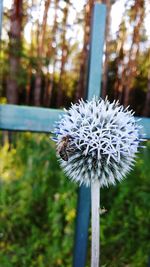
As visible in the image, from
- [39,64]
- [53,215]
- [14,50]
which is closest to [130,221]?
[53,215]

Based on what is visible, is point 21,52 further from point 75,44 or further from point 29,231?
point 29,231

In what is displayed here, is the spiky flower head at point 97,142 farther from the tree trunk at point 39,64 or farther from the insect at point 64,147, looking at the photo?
the tree trunk at point 39,64

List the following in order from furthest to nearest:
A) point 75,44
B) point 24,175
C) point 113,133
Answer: point 75,44
point 24,175
point 113,133

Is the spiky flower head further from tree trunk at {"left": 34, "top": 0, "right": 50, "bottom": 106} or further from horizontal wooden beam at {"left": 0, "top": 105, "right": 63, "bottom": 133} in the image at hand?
tree trunk at {"left": 34, "top": 0, "right": 50, "bottom": 106}

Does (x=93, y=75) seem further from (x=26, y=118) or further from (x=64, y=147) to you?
(x=64, y=147)

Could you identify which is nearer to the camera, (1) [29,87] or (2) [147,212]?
(2) [147,212]

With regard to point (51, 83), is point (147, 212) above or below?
below

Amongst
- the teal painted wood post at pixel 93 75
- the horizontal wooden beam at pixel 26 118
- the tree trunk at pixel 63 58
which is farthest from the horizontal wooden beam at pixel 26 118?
the tree trunk at pixel 63 58

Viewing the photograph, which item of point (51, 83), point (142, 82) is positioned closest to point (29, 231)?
point (51, 83)

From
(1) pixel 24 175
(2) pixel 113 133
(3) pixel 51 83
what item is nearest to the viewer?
(2) pixel 113 133
